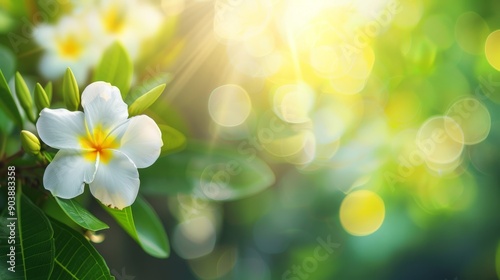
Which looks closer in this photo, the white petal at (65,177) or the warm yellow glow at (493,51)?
the white petal at (65,177)

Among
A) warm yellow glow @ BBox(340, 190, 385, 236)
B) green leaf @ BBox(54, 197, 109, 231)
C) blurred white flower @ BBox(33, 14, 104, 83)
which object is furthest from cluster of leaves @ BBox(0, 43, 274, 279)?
warm yellow glow @ BBox(340, 190, 385, 236)

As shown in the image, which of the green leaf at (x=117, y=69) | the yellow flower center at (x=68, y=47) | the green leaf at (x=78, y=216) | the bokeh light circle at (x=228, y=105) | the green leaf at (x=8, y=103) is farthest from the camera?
the bokeh light circle at (x=228, y=105)

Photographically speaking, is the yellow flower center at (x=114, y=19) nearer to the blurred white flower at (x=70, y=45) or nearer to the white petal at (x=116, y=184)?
the blurred white flower at (x=70, y=45)

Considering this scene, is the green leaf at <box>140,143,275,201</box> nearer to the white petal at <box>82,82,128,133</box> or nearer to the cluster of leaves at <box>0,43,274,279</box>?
the cluster of leaves at <box>0,43,274,279</box>

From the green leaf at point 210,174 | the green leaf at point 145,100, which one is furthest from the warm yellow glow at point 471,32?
the green leaf at point 145,100

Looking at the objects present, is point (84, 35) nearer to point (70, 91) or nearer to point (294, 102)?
point (70, 91)

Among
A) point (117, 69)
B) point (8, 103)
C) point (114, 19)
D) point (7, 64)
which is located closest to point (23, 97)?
point (8, 103)

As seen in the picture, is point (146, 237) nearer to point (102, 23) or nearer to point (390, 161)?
point (102, 23)
